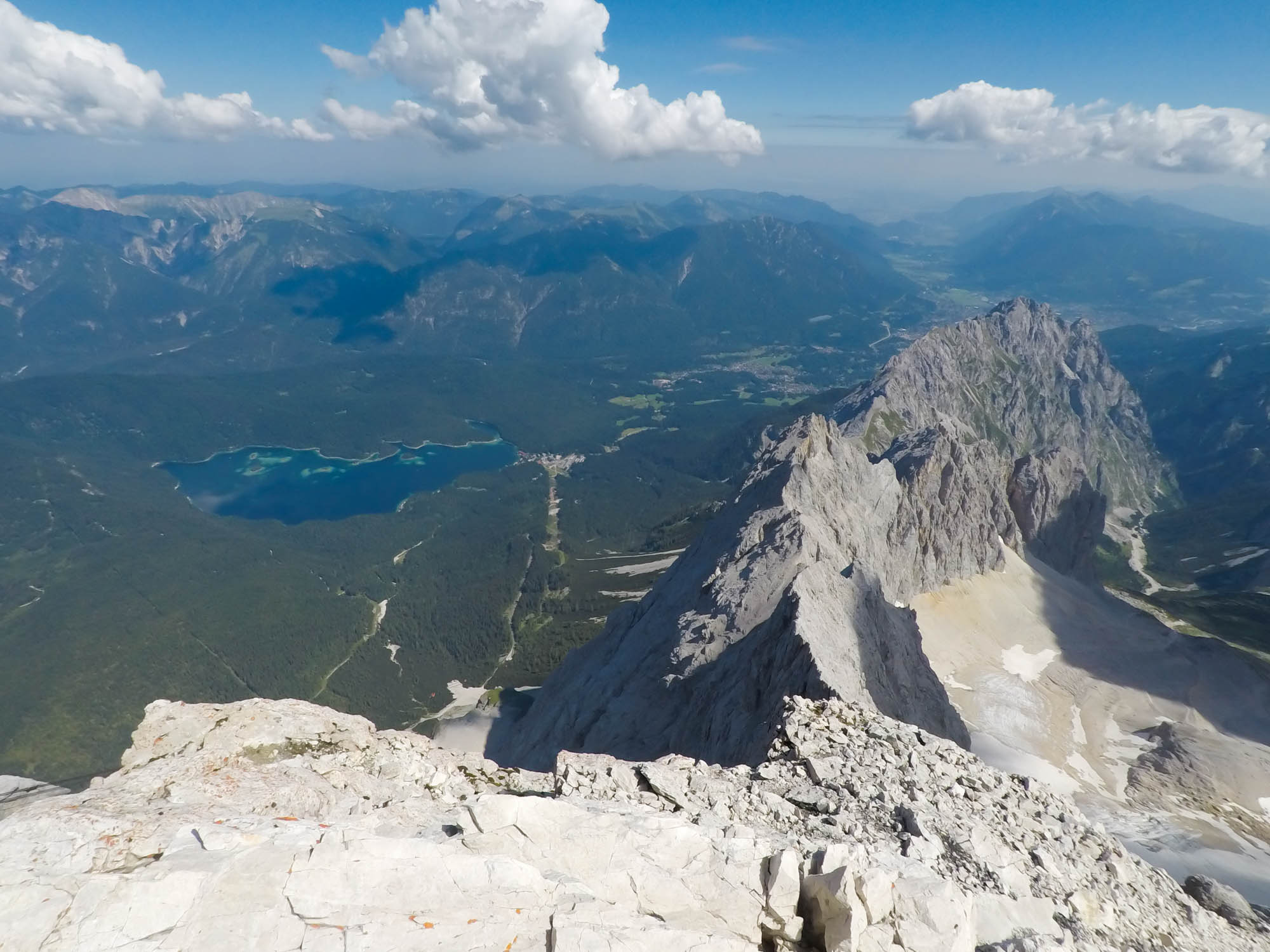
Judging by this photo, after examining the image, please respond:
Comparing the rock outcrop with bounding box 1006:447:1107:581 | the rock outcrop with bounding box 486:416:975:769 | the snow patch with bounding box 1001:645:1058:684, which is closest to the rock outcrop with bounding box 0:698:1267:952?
the rock outcrop with bounding box 486:416:975:769

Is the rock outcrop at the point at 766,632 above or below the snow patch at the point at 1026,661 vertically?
above

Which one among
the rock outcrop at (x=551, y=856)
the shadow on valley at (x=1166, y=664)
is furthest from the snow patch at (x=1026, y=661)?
the rock outcrop at (x=551, y=856)

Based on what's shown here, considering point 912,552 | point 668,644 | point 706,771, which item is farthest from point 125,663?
point 706,771

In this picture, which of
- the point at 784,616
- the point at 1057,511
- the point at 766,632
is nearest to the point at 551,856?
the point at 784,616

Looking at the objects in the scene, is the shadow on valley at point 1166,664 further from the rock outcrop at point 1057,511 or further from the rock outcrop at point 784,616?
the rock outcrop at point 1057,511

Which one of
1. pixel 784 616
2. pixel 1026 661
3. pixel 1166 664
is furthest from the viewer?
pixel 1166 664

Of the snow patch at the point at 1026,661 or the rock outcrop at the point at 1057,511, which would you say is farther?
the rock outcrop at the point at 1057,511

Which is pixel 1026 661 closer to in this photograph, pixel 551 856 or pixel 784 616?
pixel 784 616

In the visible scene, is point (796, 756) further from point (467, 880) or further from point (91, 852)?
point (91, 852)
